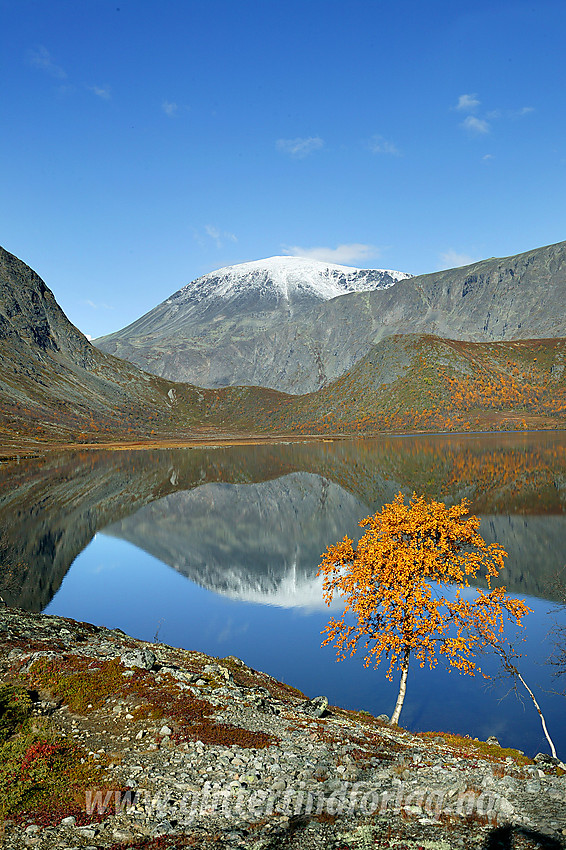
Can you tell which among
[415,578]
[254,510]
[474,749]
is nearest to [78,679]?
[474,749]

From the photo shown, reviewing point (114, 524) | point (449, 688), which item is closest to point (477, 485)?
point (114, 524)

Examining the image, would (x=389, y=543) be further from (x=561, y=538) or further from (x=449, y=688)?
(x=561, y=538)

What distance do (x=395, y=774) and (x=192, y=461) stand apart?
153 m

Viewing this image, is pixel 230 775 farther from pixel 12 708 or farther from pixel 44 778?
pixel 12 708

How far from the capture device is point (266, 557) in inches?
2328

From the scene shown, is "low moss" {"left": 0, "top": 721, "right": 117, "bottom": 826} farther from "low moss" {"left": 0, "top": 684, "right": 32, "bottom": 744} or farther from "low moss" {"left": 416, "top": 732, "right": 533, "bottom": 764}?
"low moss" {"left": 416, "top": 732, "right": 533, "bottom": 764}

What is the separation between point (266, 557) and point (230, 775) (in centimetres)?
4472

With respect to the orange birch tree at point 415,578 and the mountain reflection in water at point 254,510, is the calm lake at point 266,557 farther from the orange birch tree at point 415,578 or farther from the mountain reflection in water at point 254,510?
the orange birch tree at point 415,578

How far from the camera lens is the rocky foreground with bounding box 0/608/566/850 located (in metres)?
12.1

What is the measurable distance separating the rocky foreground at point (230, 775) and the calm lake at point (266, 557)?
25.1ft

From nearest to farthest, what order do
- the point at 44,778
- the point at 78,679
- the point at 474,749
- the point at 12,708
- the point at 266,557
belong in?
the point at 44,778
the point at 12,708
the point at 474,749
the point at 78,679
the point at 266,557

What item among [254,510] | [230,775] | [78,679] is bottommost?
[230,775]

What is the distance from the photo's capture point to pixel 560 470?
111 metres

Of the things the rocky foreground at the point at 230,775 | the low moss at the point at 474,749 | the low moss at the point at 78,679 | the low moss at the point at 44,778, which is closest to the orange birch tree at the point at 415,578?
the low moss at the point at 474,749
